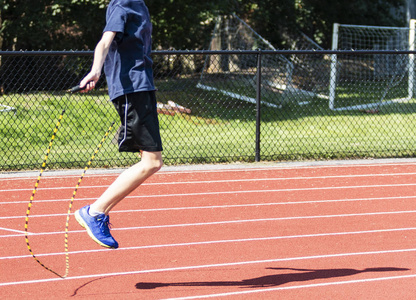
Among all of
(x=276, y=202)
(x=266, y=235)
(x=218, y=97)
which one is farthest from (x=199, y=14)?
(x=266, y=235)

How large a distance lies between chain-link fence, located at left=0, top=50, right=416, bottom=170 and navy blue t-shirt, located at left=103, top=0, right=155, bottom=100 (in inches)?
A: 94.3

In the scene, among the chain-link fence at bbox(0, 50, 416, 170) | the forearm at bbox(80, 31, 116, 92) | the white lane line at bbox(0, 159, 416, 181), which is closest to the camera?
the forearm at bbox(80, 31, 116, 92)

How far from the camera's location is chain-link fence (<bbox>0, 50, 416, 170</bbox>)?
9.59 m

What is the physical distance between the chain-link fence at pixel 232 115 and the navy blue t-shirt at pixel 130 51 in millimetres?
2395

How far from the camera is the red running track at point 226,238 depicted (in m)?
4.41

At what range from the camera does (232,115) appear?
13469mm

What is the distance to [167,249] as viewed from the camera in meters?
5.27

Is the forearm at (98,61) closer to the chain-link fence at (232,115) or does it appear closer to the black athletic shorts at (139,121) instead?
the black athletic shorts at (139,121)

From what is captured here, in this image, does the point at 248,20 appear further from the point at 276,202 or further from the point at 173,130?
the point at 276,202

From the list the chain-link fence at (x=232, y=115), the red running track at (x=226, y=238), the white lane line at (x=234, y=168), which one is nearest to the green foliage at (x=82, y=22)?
the chain-link fence at (x=232, y=115)

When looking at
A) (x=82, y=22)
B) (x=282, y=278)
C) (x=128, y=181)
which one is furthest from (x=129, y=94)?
(x=82, y=22)

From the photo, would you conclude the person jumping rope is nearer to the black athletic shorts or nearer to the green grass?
the black athletic shorts

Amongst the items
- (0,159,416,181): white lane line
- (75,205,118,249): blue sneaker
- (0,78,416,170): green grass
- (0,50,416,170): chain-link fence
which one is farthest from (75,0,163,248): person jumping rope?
(0,78,416,170): green grass

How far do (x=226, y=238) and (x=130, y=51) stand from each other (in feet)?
6.87
